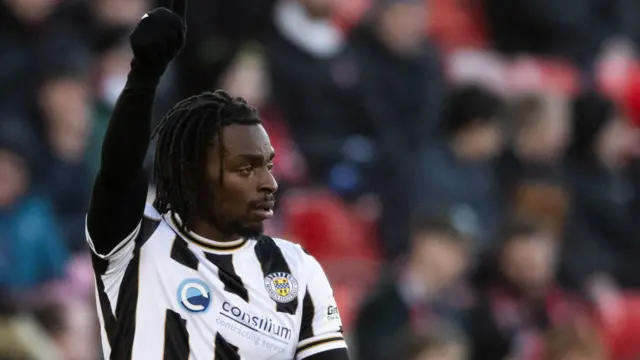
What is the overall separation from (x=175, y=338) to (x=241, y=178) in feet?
1.46

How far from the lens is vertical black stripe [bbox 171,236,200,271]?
3.69 meters

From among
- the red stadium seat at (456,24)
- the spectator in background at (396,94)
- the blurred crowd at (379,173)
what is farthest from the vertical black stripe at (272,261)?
the red stadium seat at (456,24)

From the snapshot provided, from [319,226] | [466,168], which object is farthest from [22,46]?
[466,168]

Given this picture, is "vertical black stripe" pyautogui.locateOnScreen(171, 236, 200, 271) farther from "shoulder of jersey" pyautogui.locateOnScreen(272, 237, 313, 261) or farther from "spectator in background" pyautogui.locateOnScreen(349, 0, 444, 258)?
"spectator in background" pyautogui.locateOnScreen(349, 0, 444, 258)

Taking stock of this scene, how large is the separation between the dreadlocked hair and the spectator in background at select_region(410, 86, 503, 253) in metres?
Answer: 4.79

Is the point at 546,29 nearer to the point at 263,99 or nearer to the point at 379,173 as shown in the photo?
the point at 379,173

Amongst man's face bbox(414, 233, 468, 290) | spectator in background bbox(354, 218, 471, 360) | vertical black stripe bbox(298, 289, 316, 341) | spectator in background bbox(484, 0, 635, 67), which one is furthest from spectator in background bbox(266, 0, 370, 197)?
vertical black stripe bbox(298, 289, 316, 341)

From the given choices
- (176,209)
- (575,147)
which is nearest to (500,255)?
(575,147)

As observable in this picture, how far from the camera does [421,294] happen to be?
7562 millimetres

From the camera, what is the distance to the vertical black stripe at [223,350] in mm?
3635

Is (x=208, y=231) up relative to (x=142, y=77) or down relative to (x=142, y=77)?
down

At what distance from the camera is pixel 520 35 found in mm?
11328

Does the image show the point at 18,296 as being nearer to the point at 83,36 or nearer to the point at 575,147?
the point at 83,36

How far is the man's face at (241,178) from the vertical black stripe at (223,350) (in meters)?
0.30
